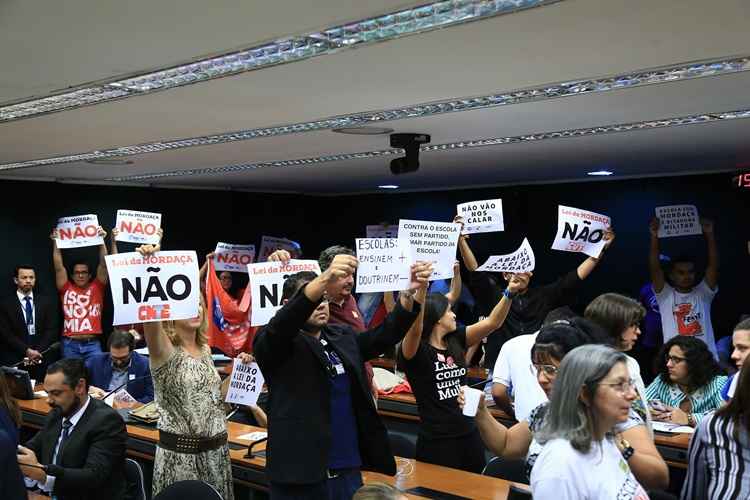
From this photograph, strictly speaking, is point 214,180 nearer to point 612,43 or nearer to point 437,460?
point 437,460

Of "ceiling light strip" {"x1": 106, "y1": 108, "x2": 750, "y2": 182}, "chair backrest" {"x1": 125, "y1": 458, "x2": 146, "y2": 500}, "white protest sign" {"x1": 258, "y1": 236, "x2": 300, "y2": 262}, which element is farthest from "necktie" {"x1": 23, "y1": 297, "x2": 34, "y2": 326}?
"chair backrest" {"x1": 125, "y1": 458, "x2": 146, "y2": 500}

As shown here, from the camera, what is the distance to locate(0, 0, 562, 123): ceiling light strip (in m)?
3.31

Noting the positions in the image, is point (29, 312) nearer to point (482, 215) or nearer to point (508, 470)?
point (482, 215)

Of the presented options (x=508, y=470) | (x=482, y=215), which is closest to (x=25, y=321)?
(x=482, y=215)

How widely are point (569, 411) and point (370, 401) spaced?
1349mm

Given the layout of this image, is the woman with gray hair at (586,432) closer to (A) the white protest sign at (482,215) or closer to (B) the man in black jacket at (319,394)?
(B) the man in black jacket at (319,394)

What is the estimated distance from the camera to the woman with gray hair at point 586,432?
257 cm

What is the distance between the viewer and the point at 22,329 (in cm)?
1001

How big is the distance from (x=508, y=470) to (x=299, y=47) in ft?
7.77

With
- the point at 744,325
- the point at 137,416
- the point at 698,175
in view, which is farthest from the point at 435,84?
the point at 698,175

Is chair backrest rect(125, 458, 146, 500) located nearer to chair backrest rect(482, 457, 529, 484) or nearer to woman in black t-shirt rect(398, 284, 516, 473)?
woman in black t-shirt rect(398, 284, 516, 473)

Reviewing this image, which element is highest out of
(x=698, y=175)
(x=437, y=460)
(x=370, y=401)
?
(x=698, y=175)

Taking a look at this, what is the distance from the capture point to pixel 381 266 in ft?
13.5

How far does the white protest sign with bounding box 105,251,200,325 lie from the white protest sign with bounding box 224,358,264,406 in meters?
0.65
